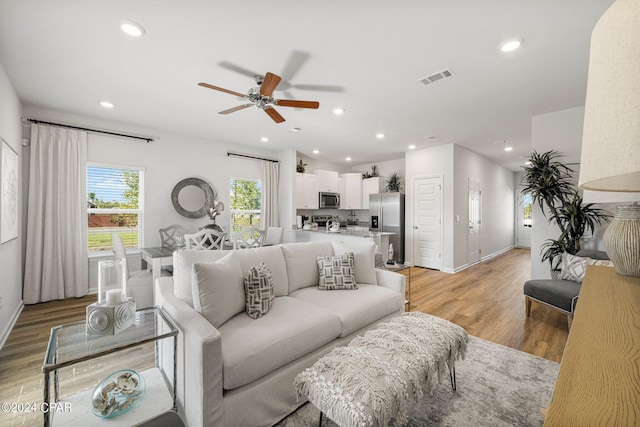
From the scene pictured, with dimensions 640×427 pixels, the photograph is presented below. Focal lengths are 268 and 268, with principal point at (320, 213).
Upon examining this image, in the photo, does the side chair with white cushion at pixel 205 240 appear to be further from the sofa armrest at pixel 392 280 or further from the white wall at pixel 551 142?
the white wall at pixel 551 142

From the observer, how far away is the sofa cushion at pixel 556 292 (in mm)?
2624

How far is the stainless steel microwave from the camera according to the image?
21.9 feet

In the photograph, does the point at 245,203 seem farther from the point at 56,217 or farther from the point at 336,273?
the point at 336,273

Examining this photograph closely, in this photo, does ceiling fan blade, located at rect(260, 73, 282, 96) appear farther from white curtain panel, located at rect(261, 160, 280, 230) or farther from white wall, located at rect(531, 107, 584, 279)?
white wall, located at rect(531, 107, 584, 279)

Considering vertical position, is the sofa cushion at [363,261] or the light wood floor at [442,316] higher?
the sofa cushion at [363,261]

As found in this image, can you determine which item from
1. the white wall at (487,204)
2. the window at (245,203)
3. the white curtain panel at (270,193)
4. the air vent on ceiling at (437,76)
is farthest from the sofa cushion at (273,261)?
the white wall at (487,204)

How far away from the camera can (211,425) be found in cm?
137

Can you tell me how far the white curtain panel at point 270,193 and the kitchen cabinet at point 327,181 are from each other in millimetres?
1120

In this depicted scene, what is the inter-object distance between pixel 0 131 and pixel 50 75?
73cm

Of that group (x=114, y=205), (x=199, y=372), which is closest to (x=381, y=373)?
(x=199, y=372)

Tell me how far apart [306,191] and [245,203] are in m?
1.43

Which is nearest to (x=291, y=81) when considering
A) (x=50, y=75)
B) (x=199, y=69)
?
(x=199, y=69)

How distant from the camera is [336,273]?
2633mm

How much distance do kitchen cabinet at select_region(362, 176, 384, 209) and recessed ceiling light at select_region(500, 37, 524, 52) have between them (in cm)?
471
